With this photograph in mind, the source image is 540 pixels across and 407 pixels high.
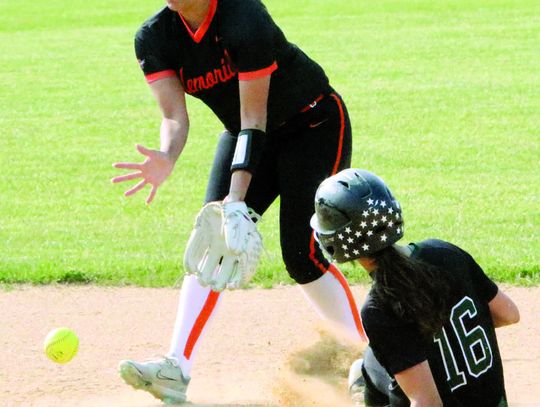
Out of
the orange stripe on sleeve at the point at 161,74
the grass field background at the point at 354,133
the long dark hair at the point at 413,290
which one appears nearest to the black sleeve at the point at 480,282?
the long dark hair at the point at 413,290

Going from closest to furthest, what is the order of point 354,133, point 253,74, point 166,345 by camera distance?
point 253,74
point 166,345
point 354,133

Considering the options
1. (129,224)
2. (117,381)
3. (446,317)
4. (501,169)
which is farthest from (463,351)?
(501,169)

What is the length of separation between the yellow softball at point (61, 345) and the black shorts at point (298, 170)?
105cm

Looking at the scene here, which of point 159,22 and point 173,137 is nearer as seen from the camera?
point 159,22

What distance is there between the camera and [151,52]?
4.99 m

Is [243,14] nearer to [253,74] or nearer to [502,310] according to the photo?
[253,74]

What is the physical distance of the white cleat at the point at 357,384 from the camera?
4.74 m

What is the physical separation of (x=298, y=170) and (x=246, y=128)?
15.2 inches

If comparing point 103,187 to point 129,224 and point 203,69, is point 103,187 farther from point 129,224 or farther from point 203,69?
point 203,69

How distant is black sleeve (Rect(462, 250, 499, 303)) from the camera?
3.69 meters

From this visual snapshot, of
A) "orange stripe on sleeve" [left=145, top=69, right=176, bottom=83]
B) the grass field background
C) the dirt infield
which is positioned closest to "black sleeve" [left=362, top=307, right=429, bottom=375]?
the dirt infield

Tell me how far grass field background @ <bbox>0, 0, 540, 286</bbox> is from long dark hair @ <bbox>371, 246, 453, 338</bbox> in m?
3.53

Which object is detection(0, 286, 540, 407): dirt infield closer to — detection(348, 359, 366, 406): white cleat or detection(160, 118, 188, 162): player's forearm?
detection(348, 359, 366, 406): white cleat

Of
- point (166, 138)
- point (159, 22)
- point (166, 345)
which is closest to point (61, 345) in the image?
point (166, 345)
